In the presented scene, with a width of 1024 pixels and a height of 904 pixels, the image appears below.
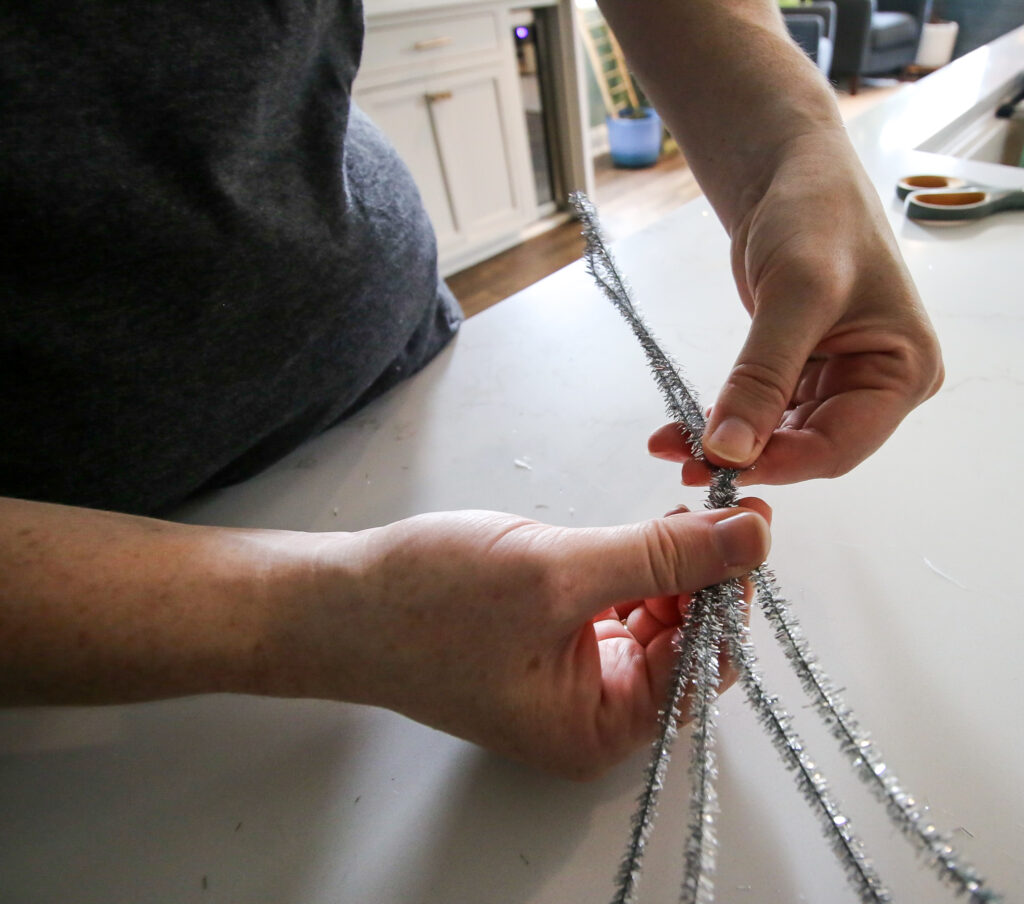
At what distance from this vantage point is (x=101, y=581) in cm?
29

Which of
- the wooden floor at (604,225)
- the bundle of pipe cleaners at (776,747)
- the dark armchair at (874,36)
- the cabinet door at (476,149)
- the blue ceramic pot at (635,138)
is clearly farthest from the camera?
the dark armchair at (874,36)

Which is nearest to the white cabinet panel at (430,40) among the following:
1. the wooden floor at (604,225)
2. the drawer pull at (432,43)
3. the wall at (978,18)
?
the drawer pull at (432,43)

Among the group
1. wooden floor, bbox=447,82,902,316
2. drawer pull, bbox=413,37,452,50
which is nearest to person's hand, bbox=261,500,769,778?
wooden floor, bbox=447,82,902,316

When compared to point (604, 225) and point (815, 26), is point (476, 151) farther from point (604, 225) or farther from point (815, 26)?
point (815, 26)

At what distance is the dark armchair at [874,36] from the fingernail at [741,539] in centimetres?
401

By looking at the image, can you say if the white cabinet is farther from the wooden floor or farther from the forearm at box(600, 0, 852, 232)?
the forearm at box(600, 0, 852, 232)

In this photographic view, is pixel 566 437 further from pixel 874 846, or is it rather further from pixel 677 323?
pixel 874 846

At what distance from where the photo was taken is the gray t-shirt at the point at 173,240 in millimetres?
343

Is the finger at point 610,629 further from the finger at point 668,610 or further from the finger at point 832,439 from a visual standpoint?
the finger at point 832,439

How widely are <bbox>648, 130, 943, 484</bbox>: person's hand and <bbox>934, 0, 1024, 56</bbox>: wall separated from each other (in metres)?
4.13

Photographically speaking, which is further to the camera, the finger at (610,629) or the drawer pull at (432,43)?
the drawer pull at (432,43)

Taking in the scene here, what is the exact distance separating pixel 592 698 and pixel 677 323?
43 cm

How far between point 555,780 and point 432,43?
6.45 feet

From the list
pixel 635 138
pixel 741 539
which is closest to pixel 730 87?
pixel 741 539
